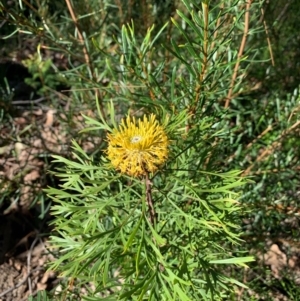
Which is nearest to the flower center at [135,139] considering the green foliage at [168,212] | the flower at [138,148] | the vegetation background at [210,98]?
the flower at [138,148]

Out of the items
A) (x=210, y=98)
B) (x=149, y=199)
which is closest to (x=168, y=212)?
(x=149, y=199)

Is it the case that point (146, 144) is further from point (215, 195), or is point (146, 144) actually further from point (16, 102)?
point (16, 102)

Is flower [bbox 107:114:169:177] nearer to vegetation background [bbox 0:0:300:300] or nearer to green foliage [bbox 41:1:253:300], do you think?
green foliage [bbox 41:1:253:300]

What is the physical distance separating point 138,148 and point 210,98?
585 millimetres

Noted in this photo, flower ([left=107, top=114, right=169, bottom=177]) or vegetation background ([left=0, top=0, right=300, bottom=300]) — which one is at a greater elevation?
flower ([left=107, top=114, right=169, bottom=177])

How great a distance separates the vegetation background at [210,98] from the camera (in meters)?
1.31

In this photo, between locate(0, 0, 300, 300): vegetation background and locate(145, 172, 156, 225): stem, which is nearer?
Result: locate(145, 172, 156, 225): stem

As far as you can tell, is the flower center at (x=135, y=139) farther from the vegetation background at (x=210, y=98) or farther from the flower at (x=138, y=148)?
the vegetation background at (x=210, y=98)

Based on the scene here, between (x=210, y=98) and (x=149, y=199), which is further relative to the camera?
(x=210, y=98)

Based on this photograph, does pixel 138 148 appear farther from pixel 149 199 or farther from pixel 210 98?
pixel 210 98

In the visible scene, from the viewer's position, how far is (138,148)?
87cm

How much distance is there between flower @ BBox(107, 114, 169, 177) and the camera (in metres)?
0.87

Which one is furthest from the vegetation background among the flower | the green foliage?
the flower

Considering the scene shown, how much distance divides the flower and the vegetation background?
0.71 feet
